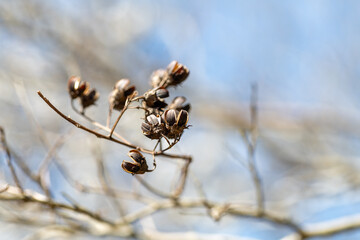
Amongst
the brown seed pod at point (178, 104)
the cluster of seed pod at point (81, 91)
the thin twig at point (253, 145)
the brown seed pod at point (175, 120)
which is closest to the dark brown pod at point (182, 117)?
the brown seed pod at point (175, 120)

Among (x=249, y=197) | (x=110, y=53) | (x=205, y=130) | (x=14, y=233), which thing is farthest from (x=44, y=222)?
(x=205, y=130)

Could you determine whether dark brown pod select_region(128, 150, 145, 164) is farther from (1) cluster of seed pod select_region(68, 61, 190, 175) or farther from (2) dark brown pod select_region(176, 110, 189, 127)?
(2) dark brown pod select_region(176, 110, 189, 127)

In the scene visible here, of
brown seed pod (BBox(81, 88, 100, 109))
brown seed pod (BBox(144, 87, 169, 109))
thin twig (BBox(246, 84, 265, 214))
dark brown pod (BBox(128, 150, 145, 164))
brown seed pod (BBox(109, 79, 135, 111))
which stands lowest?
dark brown pod (BBox(128, 150, 145, 164))

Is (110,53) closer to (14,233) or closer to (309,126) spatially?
(14,233)

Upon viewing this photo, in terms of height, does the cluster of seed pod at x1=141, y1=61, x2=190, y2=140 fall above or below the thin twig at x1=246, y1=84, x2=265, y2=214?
below

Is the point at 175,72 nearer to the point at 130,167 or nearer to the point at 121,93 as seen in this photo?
the point at 121,93

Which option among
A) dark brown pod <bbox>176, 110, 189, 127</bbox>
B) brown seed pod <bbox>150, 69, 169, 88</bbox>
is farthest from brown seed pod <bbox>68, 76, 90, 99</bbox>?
dark brown pod <bbox>176, 110, 189, 127</bbox>

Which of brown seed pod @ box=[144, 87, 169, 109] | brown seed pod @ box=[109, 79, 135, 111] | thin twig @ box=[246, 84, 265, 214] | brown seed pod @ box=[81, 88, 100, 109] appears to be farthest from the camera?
thin twig @ box=[246, 84, 265, 214]
